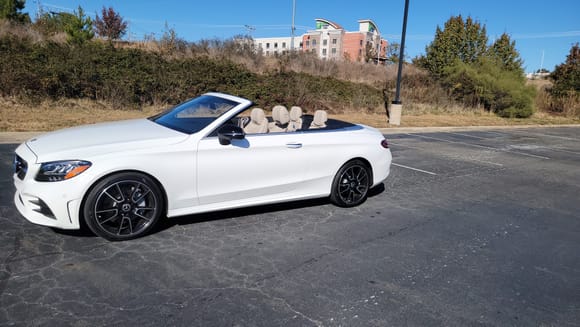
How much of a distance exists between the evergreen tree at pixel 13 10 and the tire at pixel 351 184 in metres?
30.7

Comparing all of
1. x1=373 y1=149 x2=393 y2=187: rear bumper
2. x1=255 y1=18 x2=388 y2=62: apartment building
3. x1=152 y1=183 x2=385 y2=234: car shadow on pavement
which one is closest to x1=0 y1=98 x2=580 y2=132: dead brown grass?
x1=152 y1=183 x2=385 y2=234: car shadow on pavement

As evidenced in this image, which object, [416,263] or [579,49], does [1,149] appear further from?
[579,49]

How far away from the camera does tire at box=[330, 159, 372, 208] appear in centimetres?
574

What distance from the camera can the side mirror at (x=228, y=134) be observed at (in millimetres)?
4509

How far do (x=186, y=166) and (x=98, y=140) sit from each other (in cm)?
92

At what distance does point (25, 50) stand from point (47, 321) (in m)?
15.5

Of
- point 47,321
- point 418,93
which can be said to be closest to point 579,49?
point 418,93

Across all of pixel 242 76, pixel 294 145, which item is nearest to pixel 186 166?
pixel 294 145

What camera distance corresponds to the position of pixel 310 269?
3908mm

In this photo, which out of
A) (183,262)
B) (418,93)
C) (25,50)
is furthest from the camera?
(418,93)

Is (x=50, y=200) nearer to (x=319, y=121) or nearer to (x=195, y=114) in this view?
(x=195, y=114)

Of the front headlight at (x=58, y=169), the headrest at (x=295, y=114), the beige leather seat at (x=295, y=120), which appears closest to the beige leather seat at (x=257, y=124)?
the beige leather seat at (x=295, y=120)

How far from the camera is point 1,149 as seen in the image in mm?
8539

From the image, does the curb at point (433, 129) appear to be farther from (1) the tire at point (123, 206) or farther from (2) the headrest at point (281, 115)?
(1) the tire at point (123, 206)
